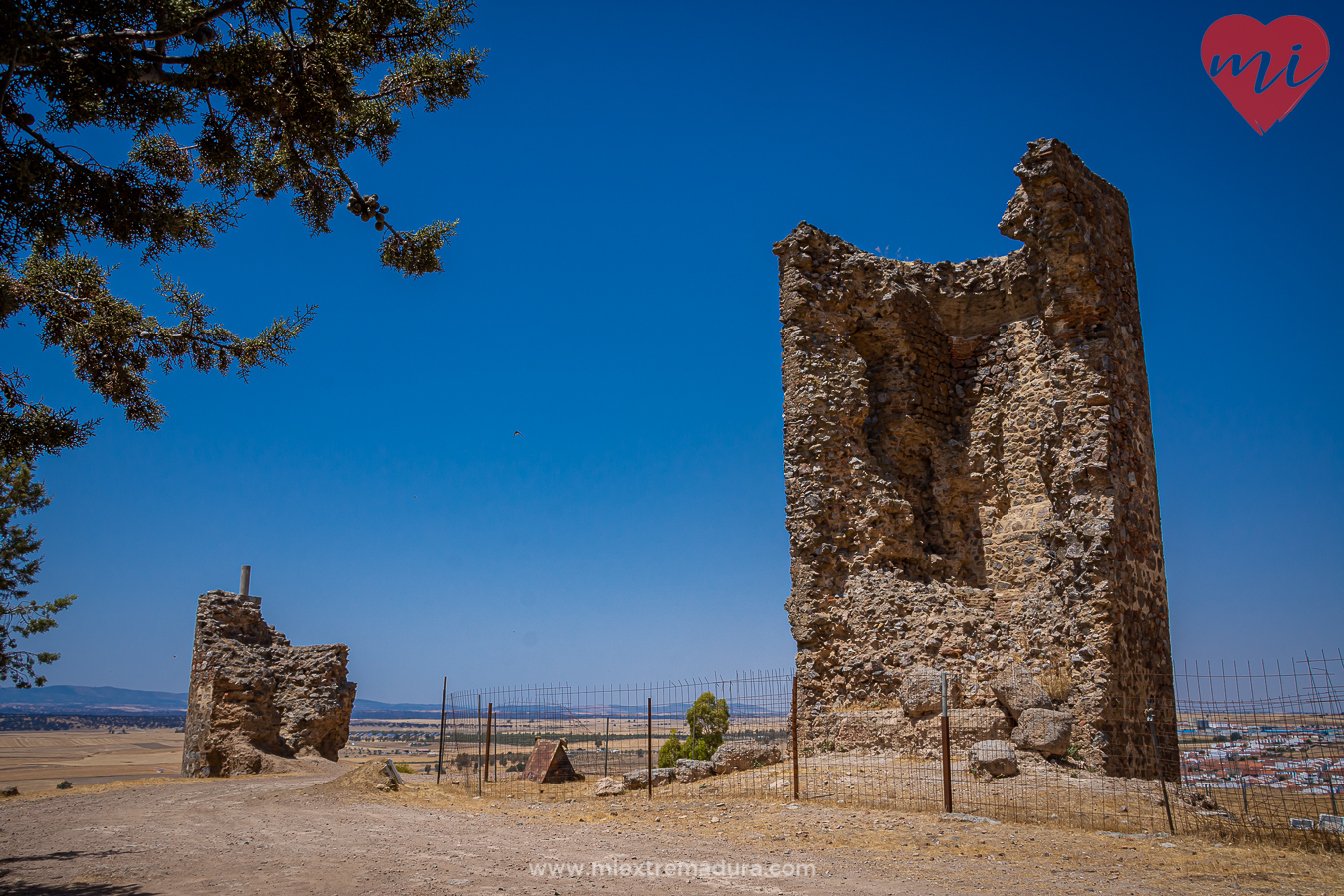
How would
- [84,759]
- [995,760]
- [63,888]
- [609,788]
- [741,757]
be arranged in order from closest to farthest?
[63,888]
[995,760]
[609,788]
[741,757]
[84,759]

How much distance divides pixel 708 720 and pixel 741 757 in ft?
32.1

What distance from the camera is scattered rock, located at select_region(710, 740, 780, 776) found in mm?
12234

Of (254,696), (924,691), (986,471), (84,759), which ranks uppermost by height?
(986,471)

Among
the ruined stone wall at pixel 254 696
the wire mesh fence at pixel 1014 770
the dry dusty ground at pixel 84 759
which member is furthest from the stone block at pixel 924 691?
the dry dusty ground at pixel 84 759

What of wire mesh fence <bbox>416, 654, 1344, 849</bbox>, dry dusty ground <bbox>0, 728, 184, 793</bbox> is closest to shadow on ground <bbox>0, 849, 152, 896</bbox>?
wire mesh fence <bbox>416, 654, 1344, 849</bbox>

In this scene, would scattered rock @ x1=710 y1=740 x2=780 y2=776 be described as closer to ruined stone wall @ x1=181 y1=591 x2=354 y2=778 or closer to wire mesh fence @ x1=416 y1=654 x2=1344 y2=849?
wire mesh fence @ x1=416 y1=654 x2=1344 y2=849

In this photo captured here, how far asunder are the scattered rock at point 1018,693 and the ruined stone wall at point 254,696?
1431 centimetres

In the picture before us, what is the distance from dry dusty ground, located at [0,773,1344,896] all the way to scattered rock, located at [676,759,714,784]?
1.07 m

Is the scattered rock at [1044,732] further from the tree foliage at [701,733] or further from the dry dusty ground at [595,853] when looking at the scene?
the tree foliage at [701,733]

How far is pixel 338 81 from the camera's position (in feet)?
21.2

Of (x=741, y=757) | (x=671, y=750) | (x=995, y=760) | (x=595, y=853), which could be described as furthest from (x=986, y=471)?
(x=671, y=750)

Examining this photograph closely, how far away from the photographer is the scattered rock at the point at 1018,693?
11.3 m

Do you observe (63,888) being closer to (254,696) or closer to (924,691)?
(924,691)

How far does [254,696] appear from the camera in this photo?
1830 centimetres
